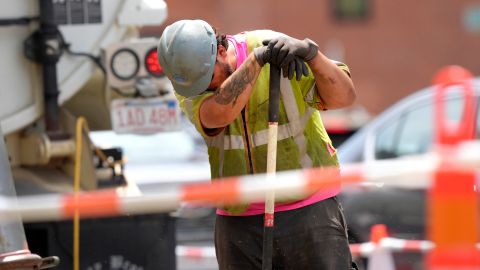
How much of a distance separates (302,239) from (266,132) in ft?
1.54

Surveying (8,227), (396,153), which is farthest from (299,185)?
(396,153)

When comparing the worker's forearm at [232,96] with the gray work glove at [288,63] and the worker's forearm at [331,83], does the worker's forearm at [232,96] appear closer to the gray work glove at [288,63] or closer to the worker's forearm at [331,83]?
the gray work glove at [288,63]

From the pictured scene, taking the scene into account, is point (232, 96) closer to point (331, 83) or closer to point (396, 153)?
point (331, 83)

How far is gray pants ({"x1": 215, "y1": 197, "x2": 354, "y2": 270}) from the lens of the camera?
17.0 ft

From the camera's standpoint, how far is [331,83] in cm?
498

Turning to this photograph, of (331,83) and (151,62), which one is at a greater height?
(331,83)

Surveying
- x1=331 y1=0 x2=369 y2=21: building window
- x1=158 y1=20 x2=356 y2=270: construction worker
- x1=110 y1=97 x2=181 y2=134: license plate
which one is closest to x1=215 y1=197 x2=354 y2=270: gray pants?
x1=158 y1=20 x2=356 y2=270: construction worker

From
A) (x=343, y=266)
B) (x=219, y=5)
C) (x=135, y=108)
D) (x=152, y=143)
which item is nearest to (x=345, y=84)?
(x=343, y=266)

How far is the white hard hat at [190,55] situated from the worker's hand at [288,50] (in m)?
0.25

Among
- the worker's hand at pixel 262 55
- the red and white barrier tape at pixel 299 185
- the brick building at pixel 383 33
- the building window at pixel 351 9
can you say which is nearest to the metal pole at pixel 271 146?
the worker's hand at pixel 262 55

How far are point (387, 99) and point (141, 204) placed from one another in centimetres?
2630

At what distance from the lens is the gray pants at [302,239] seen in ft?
17.0

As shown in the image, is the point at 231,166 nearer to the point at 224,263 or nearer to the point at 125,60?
the point at 224,263

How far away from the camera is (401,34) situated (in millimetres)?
30531
